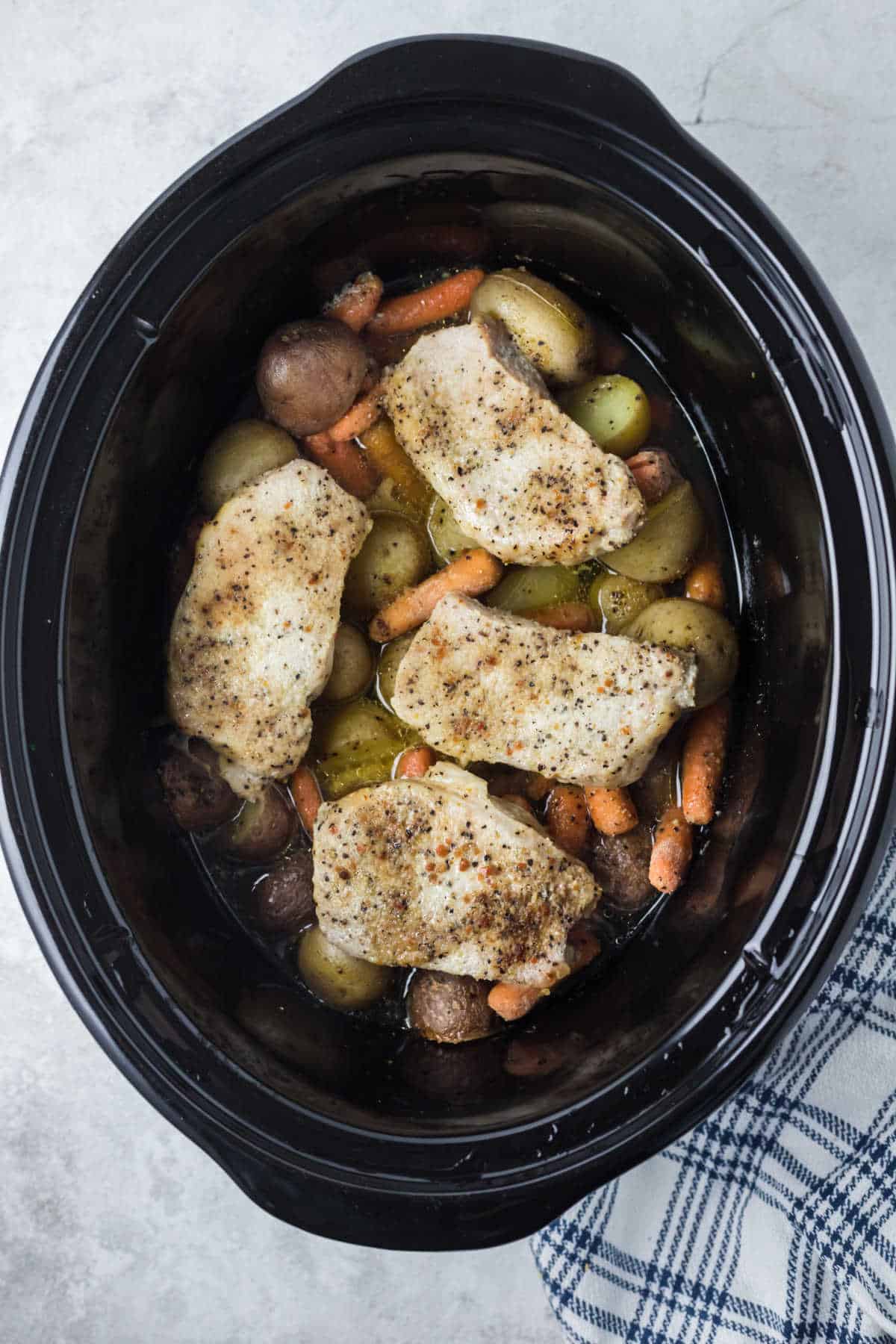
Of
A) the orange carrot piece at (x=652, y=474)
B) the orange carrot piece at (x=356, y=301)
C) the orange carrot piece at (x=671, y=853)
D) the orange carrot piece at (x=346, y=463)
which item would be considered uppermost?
the orange carrot piece at (x=356, y=301)

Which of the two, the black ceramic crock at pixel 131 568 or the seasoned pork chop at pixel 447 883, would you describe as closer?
the black ceramic crock at pixel 131 568

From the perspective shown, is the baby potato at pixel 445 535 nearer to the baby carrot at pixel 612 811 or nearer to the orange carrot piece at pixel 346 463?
the orange carrot piece at pixel 346 463

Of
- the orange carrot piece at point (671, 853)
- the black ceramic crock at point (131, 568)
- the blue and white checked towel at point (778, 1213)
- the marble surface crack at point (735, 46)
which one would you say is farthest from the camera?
the marble surface crack at point (735, 46)

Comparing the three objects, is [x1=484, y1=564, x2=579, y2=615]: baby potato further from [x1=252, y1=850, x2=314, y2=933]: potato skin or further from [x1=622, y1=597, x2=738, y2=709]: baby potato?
[x1=252, y1=850, x2=314, y2=933]: potato skin

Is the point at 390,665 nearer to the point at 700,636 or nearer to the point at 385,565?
the point at 385,565

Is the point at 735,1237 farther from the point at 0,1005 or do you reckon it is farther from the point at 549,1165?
the point at 0,1005

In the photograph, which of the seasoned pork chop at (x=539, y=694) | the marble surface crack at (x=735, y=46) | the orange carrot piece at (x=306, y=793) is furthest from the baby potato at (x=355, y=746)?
the marble surface crack at (x=735, y=46)

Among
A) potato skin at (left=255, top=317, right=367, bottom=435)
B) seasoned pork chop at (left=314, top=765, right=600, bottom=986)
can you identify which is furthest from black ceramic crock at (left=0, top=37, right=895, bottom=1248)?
seasoned pork chop at (left=314, top=765, right=600, bottom=986)
